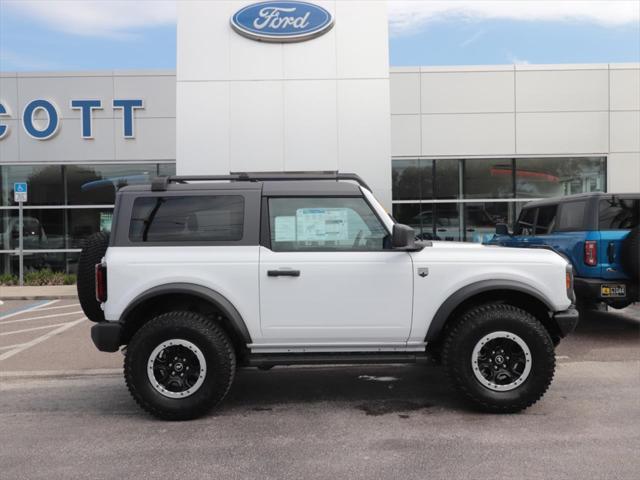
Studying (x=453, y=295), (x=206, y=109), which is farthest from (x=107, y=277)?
(x=206, y=109)

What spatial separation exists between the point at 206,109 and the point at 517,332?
9293 millimetres

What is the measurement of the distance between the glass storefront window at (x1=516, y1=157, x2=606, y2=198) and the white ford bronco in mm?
12176

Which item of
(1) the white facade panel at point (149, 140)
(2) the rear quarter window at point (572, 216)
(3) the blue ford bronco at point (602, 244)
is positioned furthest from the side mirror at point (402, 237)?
(1) the white facade panel at point (149, 140)

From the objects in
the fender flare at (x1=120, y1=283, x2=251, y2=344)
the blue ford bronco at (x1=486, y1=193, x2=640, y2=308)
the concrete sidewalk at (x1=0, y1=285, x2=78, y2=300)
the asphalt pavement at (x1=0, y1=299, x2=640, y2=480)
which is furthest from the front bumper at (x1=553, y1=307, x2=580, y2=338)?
the concrete sidewalk at (x1=0, y1=285, x2=78, y2=300)

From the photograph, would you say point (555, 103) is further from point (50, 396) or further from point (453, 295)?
point (50, 396)

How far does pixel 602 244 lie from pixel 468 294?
12.0ft

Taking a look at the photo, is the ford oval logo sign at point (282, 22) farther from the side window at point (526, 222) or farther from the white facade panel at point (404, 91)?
the side window at point (526, 222)

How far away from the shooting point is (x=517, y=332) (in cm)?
479

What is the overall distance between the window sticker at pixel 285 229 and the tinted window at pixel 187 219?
32 centimetres

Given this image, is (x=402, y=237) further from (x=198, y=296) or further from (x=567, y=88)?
(x=567, y=88)

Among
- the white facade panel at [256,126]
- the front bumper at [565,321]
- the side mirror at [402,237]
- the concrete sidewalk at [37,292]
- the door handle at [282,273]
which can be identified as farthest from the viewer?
the concrete sidewalk at [37,292]

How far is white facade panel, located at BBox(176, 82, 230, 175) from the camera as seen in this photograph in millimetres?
12312

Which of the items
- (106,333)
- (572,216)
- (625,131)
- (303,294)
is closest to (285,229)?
(303,294)

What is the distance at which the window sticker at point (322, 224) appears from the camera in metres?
4.95
